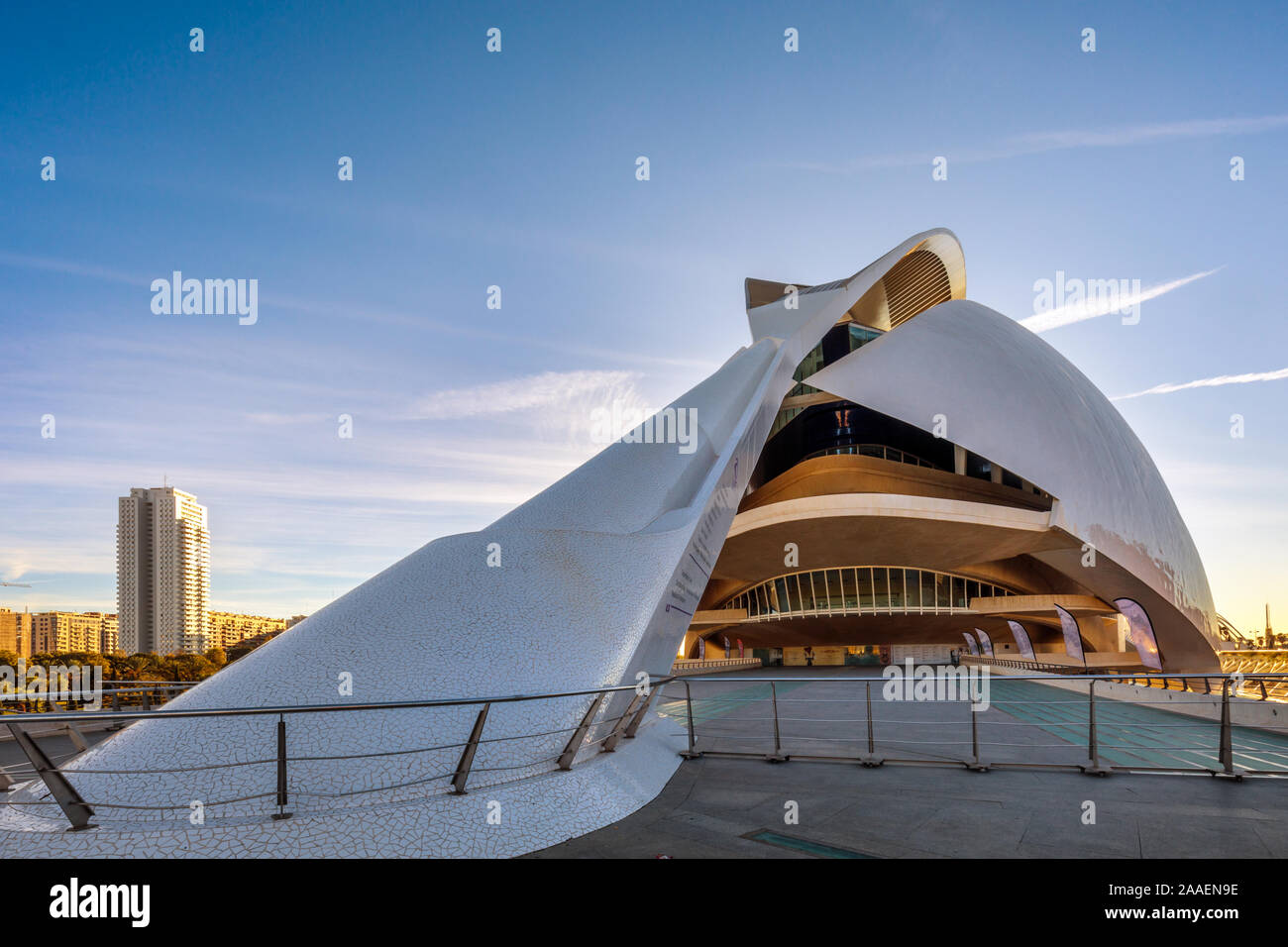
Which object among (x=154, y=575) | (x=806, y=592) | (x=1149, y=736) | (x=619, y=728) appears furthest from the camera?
(x=154, y=575)

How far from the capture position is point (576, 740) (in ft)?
14.5

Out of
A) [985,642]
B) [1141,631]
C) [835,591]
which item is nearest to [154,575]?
[835,591]

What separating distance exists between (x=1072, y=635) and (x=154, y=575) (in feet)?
252

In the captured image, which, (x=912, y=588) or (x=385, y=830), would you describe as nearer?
(x=385, y=830)

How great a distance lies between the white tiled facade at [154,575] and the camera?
232ft

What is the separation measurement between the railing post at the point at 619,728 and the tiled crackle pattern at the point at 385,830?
676 mm

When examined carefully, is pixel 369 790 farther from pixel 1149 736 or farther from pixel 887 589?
pixel 887 589

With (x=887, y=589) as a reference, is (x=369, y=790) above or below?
above

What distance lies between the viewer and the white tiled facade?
2788 inches

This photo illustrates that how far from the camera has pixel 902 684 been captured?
17562mm

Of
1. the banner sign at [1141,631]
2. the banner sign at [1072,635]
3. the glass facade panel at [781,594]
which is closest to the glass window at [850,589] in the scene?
the glass facade panel at [781,594]

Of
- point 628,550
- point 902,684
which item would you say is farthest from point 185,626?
point 628,550
